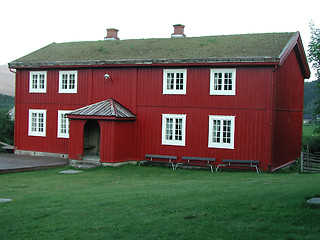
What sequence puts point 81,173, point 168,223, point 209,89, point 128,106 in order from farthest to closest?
point 128,106 < point 209,89 < point 81,173 < point 168,223

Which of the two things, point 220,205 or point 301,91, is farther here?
point 301,91

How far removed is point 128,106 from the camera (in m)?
22.3

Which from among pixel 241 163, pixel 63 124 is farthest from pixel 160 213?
pixel 63 124

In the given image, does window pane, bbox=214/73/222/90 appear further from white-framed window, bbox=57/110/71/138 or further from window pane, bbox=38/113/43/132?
window pane, bbox=38/113/43/132

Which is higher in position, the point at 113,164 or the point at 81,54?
the point at 81,54

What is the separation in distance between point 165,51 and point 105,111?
5011mm

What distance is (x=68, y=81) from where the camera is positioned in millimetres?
24047

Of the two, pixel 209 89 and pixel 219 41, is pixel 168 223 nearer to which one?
pixel 209 89

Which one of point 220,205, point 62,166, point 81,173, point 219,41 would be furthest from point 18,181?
point 219,41

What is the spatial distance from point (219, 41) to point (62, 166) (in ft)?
37.5

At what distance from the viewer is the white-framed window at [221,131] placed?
65.7ft

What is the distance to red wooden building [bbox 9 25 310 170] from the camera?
1967 centimetres

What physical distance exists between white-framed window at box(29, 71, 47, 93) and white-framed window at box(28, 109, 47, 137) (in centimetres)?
127

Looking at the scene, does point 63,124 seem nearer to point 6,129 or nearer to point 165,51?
point 6,129
